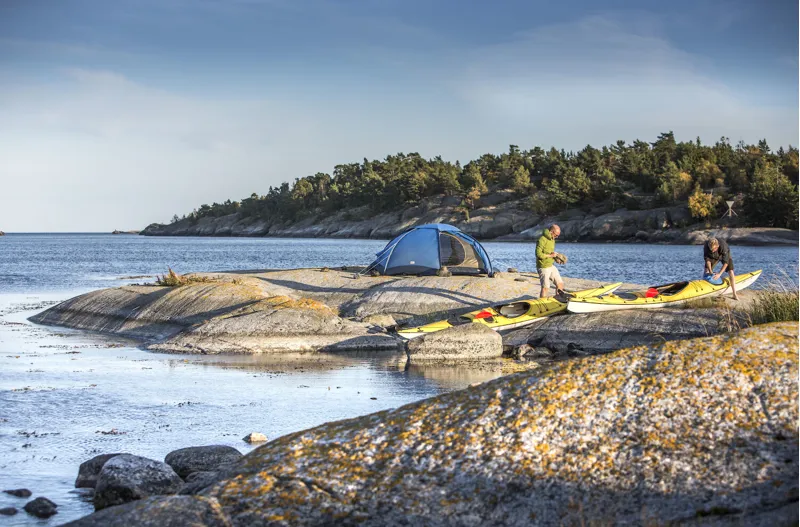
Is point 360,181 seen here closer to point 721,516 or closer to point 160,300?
point 160,300

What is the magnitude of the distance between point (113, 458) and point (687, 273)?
5278 centimetres

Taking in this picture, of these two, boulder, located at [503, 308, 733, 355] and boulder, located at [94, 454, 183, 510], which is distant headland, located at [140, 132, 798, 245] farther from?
boulder, located at [94, 454, 183, 510]

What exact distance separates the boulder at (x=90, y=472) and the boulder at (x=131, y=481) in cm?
55

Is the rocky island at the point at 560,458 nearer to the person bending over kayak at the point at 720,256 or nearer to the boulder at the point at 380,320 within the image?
the person bending over kayak at the point at 720,256

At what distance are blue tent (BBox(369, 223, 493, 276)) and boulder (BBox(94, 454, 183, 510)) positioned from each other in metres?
24.6

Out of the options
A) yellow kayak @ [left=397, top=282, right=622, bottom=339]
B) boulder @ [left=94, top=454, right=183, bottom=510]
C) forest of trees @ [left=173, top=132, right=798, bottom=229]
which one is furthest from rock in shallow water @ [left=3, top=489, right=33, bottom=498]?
forest of trees @ [left=173, top=132, right=798, bottom=229]

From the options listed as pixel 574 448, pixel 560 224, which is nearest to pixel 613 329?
pixel 574 448

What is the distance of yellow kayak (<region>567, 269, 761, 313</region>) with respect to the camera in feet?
75.2

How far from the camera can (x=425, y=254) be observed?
1362 inches

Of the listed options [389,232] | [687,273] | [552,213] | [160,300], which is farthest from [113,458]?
[389,232]

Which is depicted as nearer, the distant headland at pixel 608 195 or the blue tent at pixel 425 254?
the blue tent at pixel 425 254

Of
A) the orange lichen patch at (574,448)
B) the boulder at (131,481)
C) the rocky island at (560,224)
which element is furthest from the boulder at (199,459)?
the rocky island at (560,224)

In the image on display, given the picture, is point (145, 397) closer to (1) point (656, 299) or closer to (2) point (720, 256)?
(1) point (656, 299)

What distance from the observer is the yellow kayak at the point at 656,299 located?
2293 centimetres
